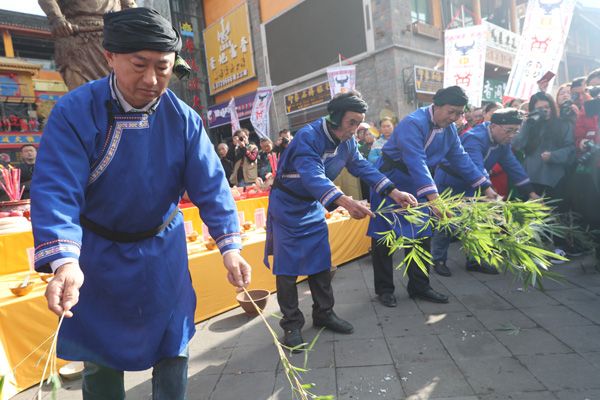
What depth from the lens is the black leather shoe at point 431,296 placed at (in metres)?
3.55

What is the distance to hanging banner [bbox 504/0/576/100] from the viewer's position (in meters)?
7.34

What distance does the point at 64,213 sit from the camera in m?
1.27

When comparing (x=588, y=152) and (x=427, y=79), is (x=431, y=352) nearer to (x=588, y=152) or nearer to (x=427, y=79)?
(x=588, y=152)

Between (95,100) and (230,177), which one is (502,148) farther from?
(230,177)

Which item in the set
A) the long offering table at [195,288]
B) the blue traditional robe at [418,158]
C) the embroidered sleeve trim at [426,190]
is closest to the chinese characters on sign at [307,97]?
the long offering table at [195,288]

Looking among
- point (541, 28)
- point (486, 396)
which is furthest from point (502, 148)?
point (541, 28)

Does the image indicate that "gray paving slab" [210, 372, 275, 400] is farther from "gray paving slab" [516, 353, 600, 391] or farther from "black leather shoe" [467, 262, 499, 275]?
"black leather shoe" [467, 262, 499, 275]

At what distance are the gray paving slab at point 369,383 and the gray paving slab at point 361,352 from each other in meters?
0.08

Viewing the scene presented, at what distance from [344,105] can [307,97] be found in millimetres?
11667

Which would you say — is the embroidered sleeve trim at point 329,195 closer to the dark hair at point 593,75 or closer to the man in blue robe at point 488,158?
the man in blue robe at point 488,158

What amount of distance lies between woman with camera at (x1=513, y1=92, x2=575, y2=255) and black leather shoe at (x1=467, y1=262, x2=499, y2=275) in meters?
1.06

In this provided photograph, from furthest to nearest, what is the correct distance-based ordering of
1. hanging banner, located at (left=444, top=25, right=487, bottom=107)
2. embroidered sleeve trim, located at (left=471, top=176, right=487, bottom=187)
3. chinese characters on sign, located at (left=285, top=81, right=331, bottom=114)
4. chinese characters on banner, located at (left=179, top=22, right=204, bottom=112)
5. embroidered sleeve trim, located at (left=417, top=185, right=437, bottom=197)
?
chinese characters on banner, located at (left=179, top=22, right=204, bottom=112), chinese characters on sign, located at (left=285, top=81, right=331, bottom=114), hanging banner, located at (left=444, top=25, right=487, bottom=107), embroidered sleeve trim, located at (left=471, top=176, right=487, bottom=187), embroidered sleeve trim, located at (left=417, top=185, right=437, bottom=197)

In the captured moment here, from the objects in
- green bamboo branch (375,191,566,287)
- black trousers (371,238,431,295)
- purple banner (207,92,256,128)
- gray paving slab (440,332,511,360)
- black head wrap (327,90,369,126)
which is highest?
purple banner (207,92,256,128)

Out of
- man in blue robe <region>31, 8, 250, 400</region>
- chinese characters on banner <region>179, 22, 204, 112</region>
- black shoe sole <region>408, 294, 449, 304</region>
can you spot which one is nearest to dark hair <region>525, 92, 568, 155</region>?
black shoe sole <region>408, 294, 449, 304</region>
